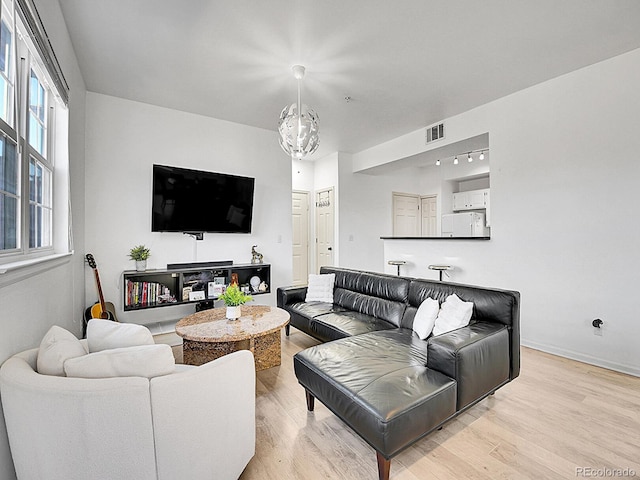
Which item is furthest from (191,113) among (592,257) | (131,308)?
(592,257)

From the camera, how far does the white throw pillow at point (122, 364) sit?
44.6 inches

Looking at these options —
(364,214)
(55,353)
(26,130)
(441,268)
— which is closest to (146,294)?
(26,130)

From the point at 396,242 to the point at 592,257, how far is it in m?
2.37

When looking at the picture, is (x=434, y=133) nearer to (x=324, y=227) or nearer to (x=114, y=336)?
(x=324, y=227)

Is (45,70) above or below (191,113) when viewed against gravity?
below

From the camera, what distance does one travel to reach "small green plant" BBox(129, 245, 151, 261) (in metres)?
3.56

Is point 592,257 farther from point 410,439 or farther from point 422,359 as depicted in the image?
point 410,439

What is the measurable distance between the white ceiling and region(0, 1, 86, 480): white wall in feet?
0.87

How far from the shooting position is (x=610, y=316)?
278cm

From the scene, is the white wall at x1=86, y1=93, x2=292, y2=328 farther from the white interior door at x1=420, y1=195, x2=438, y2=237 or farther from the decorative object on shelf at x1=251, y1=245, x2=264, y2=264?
the white interior door at x1=420, y1=195, x2=438, y2=237

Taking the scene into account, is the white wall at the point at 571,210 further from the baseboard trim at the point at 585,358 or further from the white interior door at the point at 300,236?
the white interior door at the point at 300,236

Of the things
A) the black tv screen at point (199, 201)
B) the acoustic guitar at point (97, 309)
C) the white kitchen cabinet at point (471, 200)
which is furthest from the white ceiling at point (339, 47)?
the white kitchen cabinet at point (471, 200)

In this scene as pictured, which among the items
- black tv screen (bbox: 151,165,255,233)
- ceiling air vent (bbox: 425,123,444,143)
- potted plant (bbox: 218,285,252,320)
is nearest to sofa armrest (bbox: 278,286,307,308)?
potted plant (bbox: 218,285,252,320)

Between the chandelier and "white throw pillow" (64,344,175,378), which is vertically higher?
the chandelier
